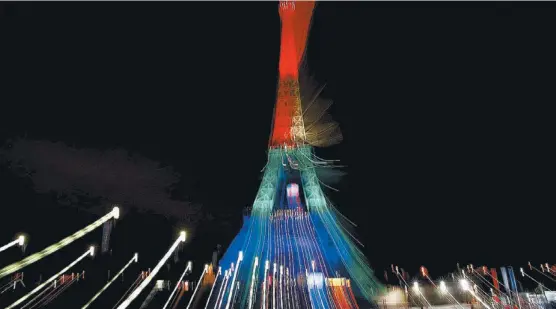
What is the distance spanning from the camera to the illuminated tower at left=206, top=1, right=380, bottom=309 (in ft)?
40.2

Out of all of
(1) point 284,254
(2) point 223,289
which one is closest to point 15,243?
(2) point 223,289

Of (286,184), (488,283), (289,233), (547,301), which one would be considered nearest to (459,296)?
(488,283)

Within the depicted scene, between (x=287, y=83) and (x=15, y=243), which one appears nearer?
(x=15, y=243)

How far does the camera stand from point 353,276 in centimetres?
1442

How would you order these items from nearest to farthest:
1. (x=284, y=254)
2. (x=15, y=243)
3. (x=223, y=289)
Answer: (x=15, y=243)
(x=223, y=289)
(x=284, y=254)

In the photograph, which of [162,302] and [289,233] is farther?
[289,233]

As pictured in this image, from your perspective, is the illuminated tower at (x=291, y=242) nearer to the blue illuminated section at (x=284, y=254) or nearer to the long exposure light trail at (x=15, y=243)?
the blue illuminated section at (x=284, y=254)

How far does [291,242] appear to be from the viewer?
16797 millimetres

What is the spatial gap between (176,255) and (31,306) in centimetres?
420

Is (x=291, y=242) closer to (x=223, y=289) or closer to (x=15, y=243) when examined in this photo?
(x=223, y=289)

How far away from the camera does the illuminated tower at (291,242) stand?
12.3 metres

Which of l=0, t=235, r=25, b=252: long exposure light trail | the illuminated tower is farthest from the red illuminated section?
l=0, t=235, r=25, b=252: long exposure light trail

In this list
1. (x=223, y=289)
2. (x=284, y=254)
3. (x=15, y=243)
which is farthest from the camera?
(x=284, y=254)

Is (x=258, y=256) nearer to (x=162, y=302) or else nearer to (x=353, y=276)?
(x=353, y=276)
